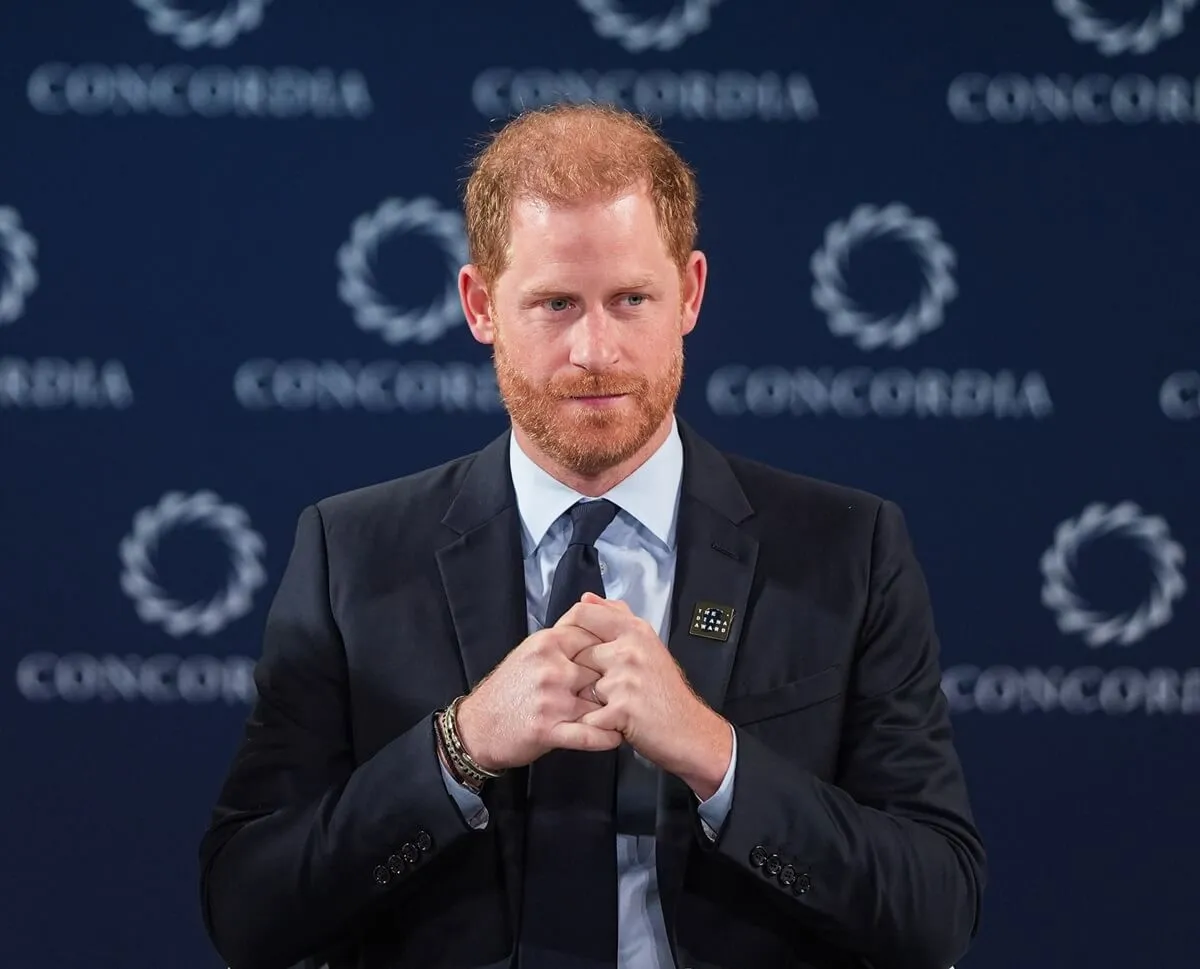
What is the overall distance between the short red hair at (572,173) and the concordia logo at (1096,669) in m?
1.47

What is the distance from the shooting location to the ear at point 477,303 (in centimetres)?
237

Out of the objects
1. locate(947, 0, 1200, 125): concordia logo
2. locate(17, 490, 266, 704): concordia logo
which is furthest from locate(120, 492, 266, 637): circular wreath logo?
locate(947, 0, 1200, 125): concordia logo

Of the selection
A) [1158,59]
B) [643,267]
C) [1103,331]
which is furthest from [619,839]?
[1158,59]

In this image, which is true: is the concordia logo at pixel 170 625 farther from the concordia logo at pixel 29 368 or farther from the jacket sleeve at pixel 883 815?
the jacket sleeve at pixel 883 815

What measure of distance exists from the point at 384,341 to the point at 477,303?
3.58 feet

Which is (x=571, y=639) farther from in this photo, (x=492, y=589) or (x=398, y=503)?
(x=398, y=503)

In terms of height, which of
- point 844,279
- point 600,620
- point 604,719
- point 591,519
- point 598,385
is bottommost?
point 604,719

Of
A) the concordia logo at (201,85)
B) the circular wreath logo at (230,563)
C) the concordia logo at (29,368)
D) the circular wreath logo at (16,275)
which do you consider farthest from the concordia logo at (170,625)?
the concordia logo at (201,85)

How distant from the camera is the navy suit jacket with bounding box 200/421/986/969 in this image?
211cm

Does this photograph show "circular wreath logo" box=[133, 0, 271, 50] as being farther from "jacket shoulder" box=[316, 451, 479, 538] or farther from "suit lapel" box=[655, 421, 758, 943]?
"suit lapel" box=[655, 421, 758, 943]

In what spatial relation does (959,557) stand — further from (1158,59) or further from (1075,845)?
(1158,59)

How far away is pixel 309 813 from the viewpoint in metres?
2.19

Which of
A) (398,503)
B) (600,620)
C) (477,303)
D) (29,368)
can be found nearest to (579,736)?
(600,620)

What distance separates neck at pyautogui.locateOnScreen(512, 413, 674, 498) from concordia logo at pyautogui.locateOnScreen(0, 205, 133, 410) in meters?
1.37
